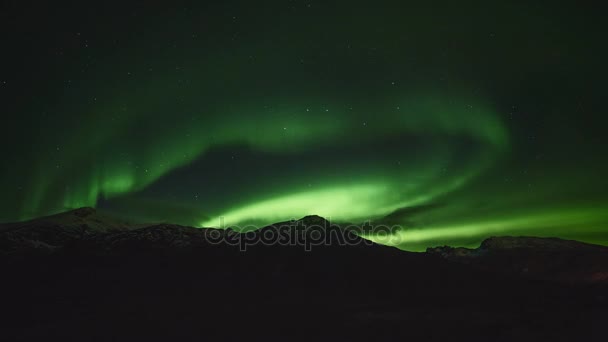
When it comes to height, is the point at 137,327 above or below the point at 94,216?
below

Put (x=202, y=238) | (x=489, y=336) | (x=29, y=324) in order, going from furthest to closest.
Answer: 1. (x=202, y=238)
2. (x=29, y=324)
3. (x=489, y=336)

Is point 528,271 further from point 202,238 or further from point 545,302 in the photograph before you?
point 202,238

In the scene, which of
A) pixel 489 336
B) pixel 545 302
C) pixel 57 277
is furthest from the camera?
pixel 57 277

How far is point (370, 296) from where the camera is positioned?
205 ft

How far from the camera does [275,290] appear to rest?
2576 inches

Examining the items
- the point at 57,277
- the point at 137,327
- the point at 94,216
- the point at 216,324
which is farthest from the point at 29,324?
the point at 94,216

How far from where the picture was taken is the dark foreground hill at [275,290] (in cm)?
4150

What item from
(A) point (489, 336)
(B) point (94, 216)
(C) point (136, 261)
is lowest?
(A) point (489, 336)

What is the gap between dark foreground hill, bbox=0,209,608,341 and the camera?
41.5 meters

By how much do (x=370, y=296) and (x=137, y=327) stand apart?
33.3 meters

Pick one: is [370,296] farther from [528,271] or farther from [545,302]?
[528,271]

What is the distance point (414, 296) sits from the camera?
62.1 m

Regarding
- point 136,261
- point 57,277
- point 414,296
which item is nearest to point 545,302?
point 414,296

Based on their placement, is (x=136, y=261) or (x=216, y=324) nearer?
(x=216, y=324)
